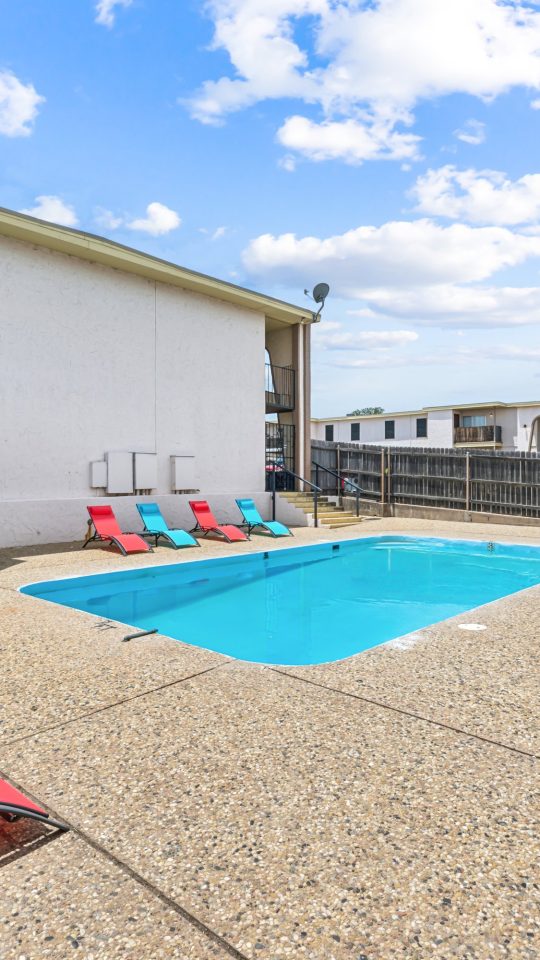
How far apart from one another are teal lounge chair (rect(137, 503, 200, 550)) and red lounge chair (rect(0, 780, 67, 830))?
910cm

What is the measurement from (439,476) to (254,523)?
6.48m

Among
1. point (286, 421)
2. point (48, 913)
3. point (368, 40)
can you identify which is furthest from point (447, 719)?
point (286, 421)

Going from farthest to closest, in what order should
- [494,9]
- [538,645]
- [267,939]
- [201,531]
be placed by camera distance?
1. [201,531]
2. [494,9]
3. [538,645]
4. [267,939]

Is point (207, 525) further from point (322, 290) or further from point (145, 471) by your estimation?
point (322, 290)

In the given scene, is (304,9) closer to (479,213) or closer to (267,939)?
(479,213)

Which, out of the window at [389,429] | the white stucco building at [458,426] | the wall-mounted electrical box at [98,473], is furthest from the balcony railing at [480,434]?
the wall-mounted electrical box at [98,473]

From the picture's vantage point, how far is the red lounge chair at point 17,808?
2.18 meters

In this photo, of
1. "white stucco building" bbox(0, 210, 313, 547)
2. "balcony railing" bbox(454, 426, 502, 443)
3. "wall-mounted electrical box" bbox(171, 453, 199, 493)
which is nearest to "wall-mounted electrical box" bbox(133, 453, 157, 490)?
"white stucco building" bbox(0, 210, 313, 547)

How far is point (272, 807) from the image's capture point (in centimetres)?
250

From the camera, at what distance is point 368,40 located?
7.98m

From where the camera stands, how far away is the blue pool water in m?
6.79

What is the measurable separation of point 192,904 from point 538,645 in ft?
12.7

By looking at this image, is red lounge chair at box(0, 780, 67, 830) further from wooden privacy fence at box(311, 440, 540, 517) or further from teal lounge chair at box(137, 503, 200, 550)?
wooden privacy fence at box(311, 440, 540, 517)

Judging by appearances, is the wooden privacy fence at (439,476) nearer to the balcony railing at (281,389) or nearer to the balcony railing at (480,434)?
the balcony railing at (281,389)
